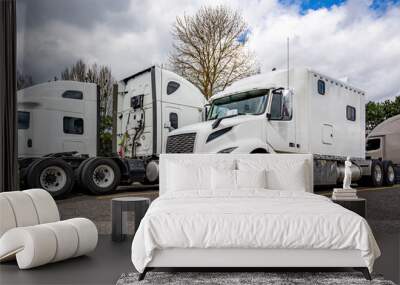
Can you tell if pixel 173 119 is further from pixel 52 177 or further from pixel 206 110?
pixel 52 177

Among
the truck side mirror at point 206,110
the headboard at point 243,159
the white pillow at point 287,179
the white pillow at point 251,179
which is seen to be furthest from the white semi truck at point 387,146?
the truck side mirror at point 206,110

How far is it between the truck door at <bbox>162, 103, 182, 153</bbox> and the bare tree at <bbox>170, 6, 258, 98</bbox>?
36cm

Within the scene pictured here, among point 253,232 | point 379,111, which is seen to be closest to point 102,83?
point 253,232

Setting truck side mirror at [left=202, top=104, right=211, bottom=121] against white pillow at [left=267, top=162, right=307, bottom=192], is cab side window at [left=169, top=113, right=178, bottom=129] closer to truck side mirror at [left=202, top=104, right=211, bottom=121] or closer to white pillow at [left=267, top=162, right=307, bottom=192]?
truck side mirror at [left=202, top=104, right=211, bottom=121]

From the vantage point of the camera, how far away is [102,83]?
187 inches

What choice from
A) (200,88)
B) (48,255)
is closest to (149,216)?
(48,255)

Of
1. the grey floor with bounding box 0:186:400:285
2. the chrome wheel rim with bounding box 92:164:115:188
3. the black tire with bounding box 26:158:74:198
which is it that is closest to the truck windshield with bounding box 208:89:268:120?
the grey floor with bounding box 0:186:400:285

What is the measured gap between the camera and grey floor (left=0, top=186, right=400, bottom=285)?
296 cm

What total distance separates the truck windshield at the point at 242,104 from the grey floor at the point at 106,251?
109 centimetres

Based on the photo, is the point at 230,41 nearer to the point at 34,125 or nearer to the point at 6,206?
the point at 34,125

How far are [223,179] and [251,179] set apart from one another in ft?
0.82

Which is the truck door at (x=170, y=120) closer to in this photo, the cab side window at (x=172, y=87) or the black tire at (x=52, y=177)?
the cab side window at (x=172, y=87)

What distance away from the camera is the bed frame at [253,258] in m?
2.81

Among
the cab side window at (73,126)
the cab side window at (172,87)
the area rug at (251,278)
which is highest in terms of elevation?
the cab side window at (172,87)
